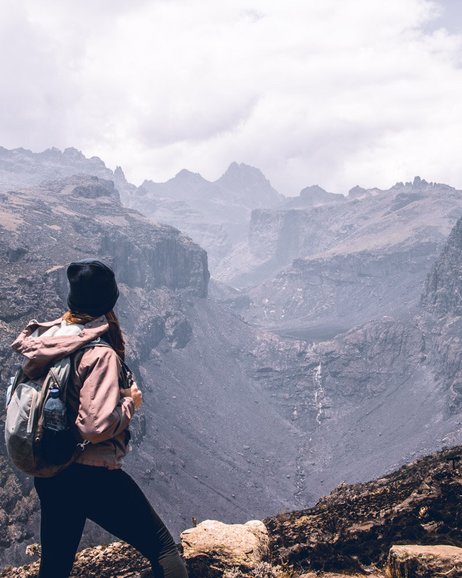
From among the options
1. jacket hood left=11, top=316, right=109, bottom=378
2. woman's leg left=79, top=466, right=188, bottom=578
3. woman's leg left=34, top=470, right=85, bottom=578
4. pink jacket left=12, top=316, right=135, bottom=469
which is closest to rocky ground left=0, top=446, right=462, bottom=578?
woman's leg left=79, top=466, right=188, bottom=578

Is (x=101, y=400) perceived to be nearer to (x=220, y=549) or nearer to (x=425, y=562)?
(x=220, y=549)

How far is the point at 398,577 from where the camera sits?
9.42 metres

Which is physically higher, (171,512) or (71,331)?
(71,331)

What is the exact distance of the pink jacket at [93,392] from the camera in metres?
6.42

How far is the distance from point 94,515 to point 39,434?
4.18ft

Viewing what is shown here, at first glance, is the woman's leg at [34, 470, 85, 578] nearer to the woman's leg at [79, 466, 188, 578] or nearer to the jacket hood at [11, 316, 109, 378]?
A: the woman's leg at [79, 466, 188, 578]

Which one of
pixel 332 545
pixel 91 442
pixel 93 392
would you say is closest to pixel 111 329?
pixel 93 392

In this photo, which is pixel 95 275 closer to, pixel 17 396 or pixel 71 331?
pixel 71 331

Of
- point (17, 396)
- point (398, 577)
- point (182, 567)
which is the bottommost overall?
point (398, 577)

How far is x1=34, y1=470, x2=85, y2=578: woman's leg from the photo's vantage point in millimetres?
6730

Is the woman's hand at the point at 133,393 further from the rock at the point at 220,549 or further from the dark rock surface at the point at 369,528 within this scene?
the dark rock surface at the point at 369,528

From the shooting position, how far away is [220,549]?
34.9ft

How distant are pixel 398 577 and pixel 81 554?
21.7 feet

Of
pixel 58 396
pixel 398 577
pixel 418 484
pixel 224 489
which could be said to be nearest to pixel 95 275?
pixel 58 396
